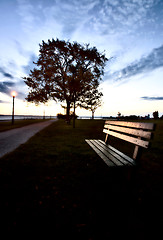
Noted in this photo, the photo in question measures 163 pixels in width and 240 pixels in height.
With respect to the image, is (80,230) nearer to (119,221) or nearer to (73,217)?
(73,217)

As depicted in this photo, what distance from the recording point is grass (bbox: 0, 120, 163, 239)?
1604mm

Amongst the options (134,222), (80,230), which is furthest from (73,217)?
(134,222)

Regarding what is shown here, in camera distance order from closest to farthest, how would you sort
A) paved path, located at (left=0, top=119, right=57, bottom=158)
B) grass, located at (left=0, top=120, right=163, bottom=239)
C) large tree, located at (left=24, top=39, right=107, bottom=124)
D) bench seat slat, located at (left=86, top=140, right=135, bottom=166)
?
1. grass, located at (left=0, top=120, right=163, bottom=239)
2. bench seat slat, located at (left=86, top=140, right=135, bottom=166)
3. paved path, located at (left=0, top=119, right=57, bottom=158)
4. large tree, located at (left=24, top=39, right=107, bottom=124)

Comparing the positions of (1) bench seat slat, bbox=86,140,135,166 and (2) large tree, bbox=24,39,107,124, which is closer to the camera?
(1) bench seat slat, bbox=86,140,135,166

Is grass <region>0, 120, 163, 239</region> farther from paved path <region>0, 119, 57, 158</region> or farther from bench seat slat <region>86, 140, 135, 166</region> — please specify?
paved path <region>0, 119, 57, 158</region>

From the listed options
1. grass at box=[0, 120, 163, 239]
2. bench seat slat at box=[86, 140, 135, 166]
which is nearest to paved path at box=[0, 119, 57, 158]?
grass at box=[0, 120, 163, 239]

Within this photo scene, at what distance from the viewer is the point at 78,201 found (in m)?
2.08

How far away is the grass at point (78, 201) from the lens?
63.2 inches

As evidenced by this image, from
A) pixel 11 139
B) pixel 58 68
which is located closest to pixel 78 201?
pixel 11 139

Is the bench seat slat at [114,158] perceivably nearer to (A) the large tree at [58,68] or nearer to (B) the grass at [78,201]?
(B) the grass at [78,201]

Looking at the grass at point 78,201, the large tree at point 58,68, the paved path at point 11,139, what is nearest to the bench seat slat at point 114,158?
the grass at point 78,201

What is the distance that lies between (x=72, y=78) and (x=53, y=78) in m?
3.57

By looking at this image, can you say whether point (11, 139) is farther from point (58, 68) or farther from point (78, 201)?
point (58, 68)

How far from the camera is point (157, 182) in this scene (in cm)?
271
